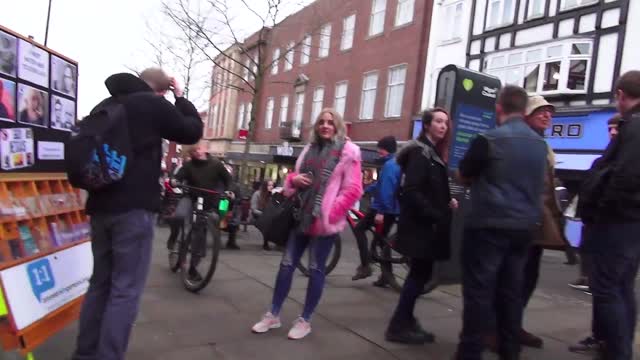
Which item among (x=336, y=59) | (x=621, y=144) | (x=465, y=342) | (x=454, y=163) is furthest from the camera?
(x=336, y=59)

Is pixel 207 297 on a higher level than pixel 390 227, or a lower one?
lower

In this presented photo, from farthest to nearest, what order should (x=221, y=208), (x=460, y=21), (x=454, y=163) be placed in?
(x=460, y=21), (x=221, y=208), (x=454, y=163)

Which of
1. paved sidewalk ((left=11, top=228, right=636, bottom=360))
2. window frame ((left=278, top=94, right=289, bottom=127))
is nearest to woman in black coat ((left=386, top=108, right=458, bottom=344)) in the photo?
paved sidewalk ((left=11, top=228, right=636, bottom=360))

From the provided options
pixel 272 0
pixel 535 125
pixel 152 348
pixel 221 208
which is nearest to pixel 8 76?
pixel 152 348

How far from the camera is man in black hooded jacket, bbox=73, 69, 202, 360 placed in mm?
2969

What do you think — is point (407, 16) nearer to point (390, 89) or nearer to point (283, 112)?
point (390, 89)

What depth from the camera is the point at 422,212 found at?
3.89 meters

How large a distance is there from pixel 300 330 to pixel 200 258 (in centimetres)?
179

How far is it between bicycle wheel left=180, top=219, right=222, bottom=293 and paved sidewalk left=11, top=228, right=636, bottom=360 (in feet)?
0.44

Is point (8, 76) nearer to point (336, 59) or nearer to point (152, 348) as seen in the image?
point (152, 348)

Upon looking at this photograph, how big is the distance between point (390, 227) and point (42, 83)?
12.4 ft

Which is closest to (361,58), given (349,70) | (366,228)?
(349,70)

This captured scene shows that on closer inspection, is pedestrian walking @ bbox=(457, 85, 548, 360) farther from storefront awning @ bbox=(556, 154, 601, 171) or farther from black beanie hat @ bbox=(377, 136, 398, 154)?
storefront awning @ bbox=(556, 154, 601, 171)

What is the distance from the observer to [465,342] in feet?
11.5
